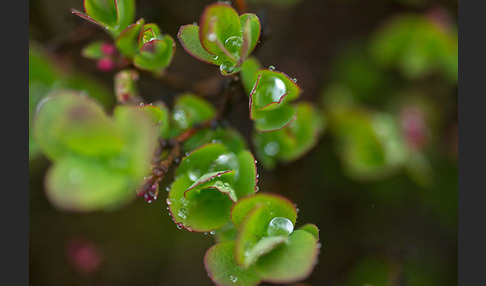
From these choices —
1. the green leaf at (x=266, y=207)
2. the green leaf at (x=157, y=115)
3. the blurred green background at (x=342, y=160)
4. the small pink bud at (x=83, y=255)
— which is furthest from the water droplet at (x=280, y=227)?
the small pink bud at (x=83, y=255)

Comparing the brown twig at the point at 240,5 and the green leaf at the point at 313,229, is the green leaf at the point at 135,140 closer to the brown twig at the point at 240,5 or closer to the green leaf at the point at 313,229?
the green leaf at the point at 313,229

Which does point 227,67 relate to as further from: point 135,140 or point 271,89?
point 135,140

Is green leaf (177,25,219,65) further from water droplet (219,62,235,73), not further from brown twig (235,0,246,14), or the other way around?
brown twig (235,0,246,14)

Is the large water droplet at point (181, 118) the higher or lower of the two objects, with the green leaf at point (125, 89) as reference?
lower

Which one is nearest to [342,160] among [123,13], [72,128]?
[123,13]

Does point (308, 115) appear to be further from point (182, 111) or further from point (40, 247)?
point (40, 247)
